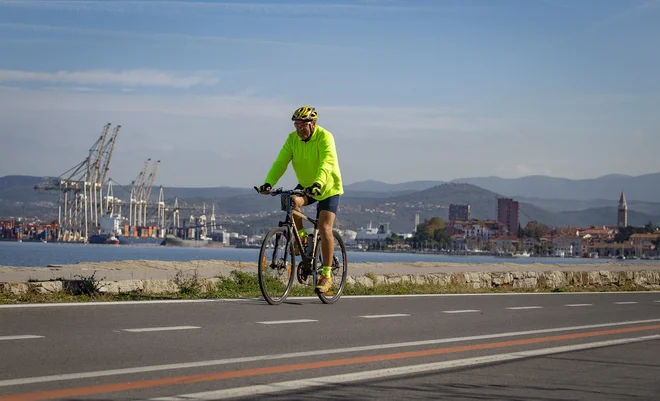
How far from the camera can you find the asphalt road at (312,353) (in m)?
4.92

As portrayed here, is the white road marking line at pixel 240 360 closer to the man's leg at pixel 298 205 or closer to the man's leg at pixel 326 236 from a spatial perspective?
the man's leg at pixel 326 236

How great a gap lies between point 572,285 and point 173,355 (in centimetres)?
1512

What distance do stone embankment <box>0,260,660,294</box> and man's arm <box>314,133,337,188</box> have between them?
7.85ft

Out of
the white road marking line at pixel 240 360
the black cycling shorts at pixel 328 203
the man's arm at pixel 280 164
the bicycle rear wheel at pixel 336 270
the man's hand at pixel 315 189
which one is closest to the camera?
the white road marking line at pixel 240 360

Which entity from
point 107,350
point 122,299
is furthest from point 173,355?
point 122,299

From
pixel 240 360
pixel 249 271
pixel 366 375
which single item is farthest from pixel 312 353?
pixel 249 271

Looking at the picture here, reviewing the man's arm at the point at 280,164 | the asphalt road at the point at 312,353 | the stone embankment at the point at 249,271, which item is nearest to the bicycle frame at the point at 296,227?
the man's arm at the point at 280,164

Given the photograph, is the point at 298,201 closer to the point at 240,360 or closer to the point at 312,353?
the point at 312,353

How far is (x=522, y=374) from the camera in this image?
5.84 meters

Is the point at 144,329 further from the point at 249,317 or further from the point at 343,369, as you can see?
the point at 343,369

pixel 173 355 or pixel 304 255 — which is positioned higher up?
pixel 304 255

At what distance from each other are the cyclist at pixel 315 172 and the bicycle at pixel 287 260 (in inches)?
2.7

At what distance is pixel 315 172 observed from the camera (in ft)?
33.5

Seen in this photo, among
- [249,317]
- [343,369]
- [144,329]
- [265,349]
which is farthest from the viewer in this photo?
[249,317]
